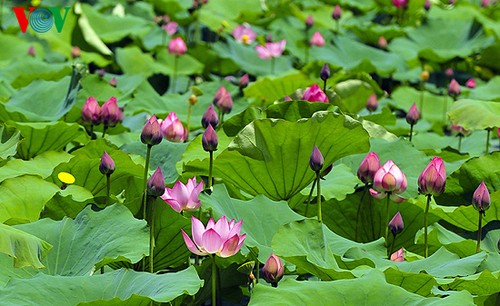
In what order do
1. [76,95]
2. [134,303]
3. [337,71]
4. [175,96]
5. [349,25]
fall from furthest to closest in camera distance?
[349,25]
[337,71]
[175,96]
[76,95]
[134,303]

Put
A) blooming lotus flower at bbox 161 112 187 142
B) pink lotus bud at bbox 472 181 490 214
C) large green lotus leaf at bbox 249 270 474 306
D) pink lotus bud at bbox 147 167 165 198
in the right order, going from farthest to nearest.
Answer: blooming lotus flower at bbox 161 112 187 142 < pink lotus bud at bbox 472 181 490 214 < pink lotus bud at bbox 147 167 165 198 < large green lotus leaf at bbox 249 270 474 306

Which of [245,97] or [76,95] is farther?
[245,97]

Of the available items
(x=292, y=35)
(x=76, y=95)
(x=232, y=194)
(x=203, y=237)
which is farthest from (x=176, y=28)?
(x=203, y=237)

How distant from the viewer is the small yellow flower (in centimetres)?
238

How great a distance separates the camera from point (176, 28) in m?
5.12

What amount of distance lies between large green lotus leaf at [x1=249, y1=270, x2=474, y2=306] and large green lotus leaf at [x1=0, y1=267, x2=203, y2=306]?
0.13 meters

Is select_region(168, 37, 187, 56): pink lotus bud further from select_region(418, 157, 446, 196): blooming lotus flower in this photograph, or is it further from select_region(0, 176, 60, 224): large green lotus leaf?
select_region(418, 157, 446, 196): blooming lotus flower

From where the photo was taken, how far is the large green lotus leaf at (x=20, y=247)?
1779 millimetres

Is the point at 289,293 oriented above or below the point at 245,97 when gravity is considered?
above

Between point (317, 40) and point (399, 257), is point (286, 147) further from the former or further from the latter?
point (317, 40)

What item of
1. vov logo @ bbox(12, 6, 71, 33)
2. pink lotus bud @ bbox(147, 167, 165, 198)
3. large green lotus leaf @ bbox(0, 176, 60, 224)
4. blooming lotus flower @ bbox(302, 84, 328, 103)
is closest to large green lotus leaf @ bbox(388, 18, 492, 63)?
vov logo @ bbox(12, 6, 71, 33)

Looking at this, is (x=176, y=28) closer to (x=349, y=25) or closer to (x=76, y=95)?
(x=349, y=25)

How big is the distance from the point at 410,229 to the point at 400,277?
25.1 inches

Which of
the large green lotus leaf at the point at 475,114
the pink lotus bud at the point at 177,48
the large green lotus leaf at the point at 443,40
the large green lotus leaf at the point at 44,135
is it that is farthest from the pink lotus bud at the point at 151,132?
the large green lotus leaf at the point at 443,40
